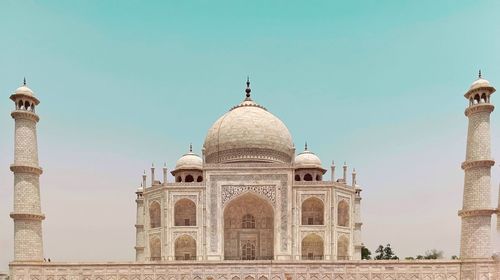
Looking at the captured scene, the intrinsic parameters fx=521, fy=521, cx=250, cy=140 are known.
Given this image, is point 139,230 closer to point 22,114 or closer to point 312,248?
point 312,248

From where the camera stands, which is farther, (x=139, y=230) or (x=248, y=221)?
(x=139, y=230)

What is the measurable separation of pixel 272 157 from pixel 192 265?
8521mm

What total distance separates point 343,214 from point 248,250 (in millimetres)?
4580

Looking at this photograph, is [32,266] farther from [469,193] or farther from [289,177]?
[469,193]

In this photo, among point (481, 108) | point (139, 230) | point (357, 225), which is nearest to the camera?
point (481, 108)

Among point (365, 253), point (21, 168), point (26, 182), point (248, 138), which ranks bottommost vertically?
point (365, 253)

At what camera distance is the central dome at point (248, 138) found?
25.4 metres

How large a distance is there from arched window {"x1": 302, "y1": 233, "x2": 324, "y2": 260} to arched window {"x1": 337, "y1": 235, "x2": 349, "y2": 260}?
2.70 feet

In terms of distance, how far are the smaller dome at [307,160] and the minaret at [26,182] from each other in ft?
38.0

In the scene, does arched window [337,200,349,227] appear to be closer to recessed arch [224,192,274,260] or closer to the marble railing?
recessed arch [224,192,274,260]

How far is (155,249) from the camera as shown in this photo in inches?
919

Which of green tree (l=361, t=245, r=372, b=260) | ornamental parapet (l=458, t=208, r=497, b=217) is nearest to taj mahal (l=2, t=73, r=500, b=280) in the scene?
ornamental parapet (l=458, t=208, r=497, b=217)

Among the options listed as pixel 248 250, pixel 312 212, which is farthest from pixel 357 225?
pixel 248 250

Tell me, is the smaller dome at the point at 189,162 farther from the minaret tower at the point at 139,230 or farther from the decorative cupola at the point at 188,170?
the minaret tower at the point at 139,230
